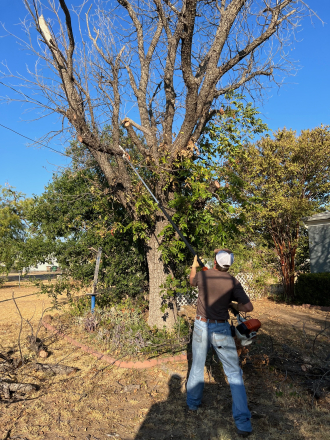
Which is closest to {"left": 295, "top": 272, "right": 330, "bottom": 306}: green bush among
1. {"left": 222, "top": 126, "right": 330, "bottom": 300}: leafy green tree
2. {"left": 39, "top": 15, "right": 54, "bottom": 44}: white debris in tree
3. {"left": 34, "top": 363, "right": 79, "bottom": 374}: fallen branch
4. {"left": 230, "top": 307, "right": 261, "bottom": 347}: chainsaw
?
{"left": 222, "top": 126, "right": 330, "bottom": 300}: leafy green tree

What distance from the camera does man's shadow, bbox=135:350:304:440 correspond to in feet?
10.5

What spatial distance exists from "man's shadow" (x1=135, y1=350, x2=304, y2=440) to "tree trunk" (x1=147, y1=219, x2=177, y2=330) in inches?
67.4

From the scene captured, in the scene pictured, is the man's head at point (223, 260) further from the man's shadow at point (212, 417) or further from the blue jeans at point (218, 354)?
the man's shadow at point (212, 417)

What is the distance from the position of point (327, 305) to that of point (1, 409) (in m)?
10.2

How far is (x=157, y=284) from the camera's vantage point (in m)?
6.20

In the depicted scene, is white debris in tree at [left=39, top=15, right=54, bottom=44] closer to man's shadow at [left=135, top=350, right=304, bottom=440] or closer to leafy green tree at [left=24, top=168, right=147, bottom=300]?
leafy green tree at [left=24, top=168, right=147, bottom=300]

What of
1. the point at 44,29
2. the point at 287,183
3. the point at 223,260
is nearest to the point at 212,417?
the point at 223,260

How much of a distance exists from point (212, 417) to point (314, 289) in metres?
8.88

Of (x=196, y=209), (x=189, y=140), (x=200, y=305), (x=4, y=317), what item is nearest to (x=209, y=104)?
(x=189, y=140)

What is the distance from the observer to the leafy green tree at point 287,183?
12.8 meters

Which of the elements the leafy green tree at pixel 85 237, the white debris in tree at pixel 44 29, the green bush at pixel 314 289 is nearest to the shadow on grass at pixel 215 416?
the leafy green tree at pixel 85 237

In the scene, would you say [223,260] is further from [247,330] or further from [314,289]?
[314,289]

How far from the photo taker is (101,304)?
763 cm

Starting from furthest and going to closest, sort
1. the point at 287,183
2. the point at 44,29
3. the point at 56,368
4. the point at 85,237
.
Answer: the point at 287,183, the point at 85,237, the point at 44,29, the point at 56,368
